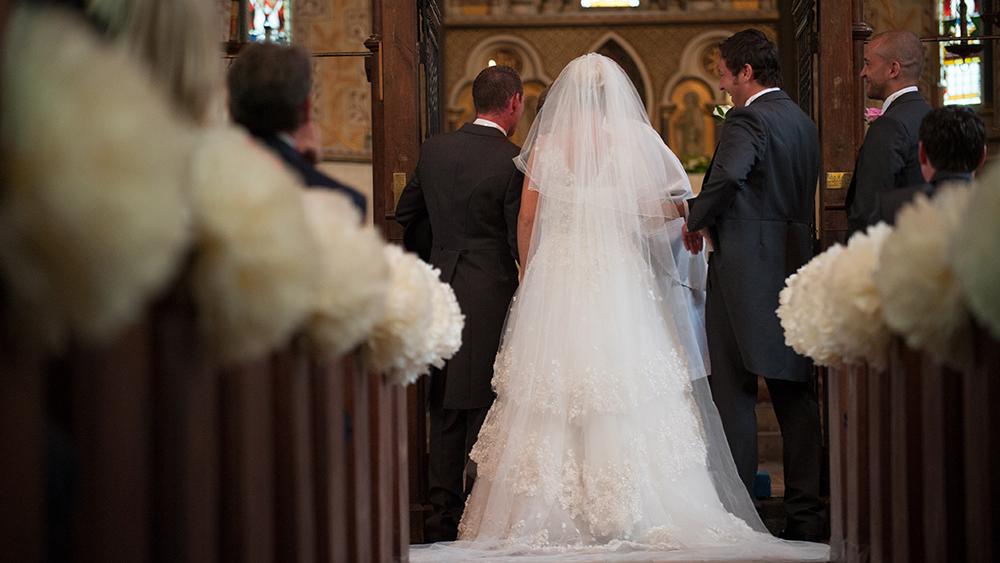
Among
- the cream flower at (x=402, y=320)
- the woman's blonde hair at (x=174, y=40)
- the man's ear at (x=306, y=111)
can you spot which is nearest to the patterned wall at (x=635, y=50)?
the cream flower at (x=402, y=320)

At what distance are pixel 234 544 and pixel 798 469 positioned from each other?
3602 millimetres

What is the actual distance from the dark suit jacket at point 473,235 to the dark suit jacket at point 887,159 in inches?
60.4

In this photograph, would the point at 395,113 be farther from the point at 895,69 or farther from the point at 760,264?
the point at 895,69

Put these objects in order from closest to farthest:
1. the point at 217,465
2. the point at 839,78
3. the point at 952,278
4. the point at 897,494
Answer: the point at 217,465, the point at 952,278, the point at 897,494, the point at 839,78

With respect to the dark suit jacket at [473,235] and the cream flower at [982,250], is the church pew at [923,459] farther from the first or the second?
the dark suit jacket at [473,235]

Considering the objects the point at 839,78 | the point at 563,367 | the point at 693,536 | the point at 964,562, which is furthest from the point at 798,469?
the point at 964,562

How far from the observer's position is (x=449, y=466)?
5914 millimetres

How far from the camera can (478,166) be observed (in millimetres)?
5898

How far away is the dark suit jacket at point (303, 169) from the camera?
3361 mm

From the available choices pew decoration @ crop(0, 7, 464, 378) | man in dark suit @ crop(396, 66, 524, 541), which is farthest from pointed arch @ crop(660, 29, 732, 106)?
pew decoration @ crop(0, 7, 464, 378)

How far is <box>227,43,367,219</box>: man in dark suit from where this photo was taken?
3359 mm

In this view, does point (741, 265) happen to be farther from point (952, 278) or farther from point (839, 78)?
point (952, 278)

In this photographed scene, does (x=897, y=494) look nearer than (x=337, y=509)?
No

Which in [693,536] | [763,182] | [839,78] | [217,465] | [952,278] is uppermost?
[839,78]
